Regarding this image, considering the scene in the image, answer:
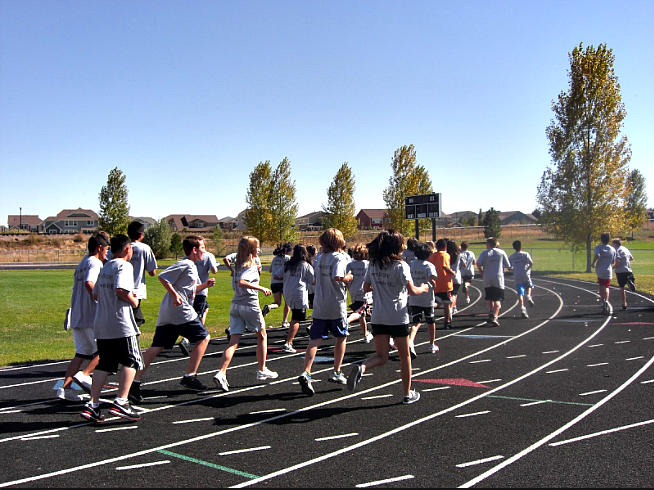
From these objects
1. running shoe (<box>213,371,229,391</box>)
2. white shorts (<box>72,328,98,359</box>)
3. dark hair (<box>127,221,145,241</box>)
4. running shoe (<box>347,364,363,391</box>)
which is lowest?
running shoe (<box>213,371,229,391</box>)

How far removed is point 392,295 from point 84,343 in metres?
3.68

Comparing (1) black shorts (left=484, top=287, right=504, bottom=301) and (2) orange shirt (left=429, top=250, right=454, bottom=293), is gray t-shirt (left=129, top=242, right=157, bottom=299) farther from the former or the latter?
(1) black shorts (left=484, top=287, right=504, bottom=301)

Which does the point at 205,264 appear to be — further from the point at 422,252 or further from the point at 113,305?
the point at 113,305

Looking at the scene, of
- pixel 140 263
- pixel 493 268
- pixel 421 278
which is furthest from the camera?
pixel 493 268

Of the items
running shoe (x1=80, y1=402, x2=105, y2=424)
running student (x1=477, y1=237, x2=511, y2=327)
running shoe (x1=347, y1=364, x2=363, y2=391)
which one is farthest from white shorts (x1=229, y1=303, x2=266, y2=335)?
running student (x1=477, y1=237, x2=511, y2=327)

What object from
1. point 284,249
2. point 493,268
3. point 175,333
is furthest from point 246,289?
point 493,268

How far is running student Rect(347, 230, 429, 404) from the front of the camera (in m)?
6.61

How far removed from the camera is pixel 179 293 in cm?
706

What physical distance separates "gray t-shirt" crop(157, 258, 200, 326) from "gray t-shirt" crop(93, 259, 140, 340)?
910mm

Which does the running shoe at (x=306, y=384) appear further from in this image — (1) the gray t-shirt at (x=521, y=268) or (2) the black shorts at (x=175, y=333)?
(1) the gray t-shirt at (x=521, y=268)

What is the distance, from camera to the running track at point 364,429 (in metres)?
4.55

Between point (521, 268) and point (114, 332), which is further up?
point (521, 268)

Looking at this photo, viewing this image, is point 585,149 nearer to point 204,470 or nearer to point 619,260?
point 619,260

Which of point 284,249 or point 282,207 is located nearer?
point 284,249
